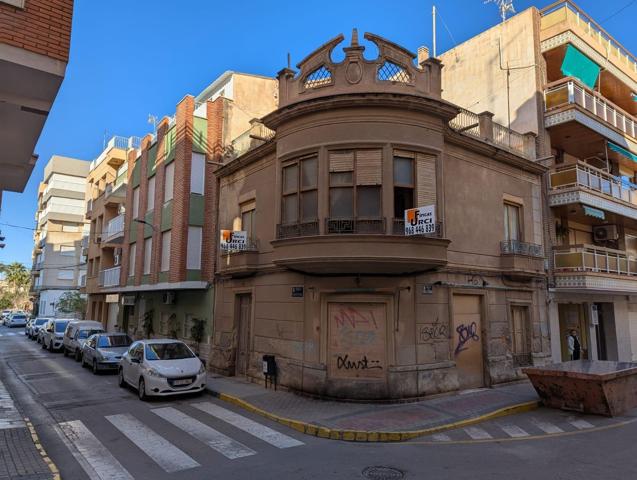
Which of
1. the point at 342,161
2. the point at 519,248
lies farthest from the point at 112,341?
the point at 519,248

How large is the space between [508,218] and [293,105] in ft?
28.8

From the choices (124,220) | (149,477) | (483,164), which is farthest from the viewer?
(124,220)

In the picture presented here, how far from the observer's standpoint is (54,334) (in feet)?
84.5

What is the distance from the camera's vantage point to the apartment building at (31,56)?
5086mm

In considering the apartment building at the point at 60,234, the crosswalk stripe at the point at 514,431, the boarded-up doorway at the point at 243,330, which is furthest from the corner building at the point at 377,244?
the apartment building at the point at 60,234

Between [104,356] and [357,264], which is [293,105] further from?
[104,356]

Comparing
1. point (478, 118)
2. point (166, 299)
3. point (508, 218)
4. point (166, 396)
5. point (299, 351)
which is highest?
point (478, 118)

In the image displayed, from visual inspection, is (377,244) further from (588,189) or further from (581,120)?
(581,120)

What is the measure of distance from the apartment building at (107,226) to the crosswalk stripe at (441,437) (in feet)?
73.9

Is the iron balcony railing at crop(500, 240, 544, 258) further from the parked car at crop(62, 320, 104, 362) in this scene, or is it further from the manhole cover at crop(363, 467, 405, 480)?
the parked car at crop(62, 320, 104, 362)

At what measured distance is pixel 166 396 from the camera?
1252 cm

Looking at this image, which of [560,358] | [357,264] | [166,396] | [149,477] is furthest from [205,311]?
[560,358]

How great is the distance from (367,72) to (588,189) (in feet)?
36.0

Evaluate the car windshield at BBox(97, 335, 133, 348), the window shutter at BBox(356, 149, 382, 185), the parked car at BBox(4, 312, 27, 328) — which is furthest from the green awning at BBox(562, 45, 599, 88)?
the parked car at BBox(4, 312, 27, 328)
